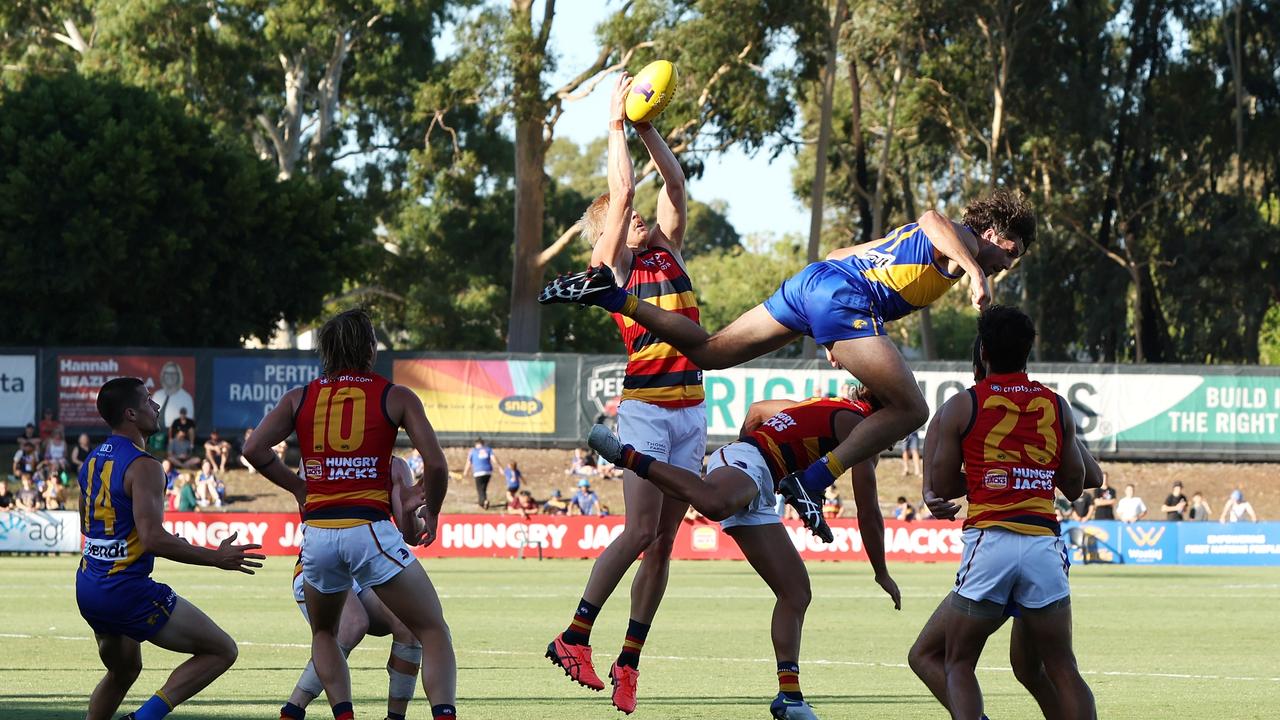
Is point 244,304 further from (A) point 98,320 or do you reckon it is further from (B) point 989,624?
(B) point 989,624

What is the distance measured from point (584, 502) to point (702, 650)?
2086 centimetres

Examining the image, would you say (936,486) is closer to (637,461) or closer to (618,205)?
(637,461)

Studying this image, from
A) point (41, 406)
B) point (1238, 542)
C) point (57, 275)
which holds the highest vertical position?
point (57, 275)

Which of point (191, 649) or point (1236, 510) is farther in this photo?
point (1236, 510)

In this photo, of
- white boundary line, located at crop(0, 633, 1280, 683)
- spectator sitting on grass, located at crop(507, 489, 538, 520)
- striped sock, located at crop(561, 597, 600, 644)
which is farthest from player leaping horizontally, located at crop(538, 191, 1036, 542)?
spectator sitting on grass, located at crop(507, 489, 538, 520)

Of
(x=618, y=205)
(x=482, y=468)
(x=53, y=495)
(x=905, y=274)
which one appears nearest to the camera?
(x=905, y=274)

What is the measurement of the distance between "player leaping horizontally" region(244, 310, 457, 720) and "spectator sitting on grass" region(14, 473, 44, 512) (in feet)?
91.6

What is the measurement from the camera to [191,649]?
862cm

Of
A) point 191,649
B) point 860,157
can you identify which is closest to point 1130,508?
point 860,157

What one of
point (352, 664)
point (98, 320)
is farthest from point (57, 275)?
point (352, 664)

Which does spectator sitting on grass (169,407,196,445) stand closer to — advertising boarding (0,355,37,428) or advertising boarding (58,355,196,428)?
advertising boarding (58,355,196,428)

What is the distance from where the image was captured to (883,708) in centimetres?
1067

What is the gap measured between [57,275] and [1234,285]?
34557 mm

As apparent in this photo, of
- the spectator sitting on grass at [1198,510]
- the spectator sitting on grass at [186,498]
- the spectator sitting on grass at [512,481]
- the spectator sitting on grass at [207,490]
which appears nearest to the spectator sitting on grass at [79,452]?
the spectator sitting on grass at [207,490]
